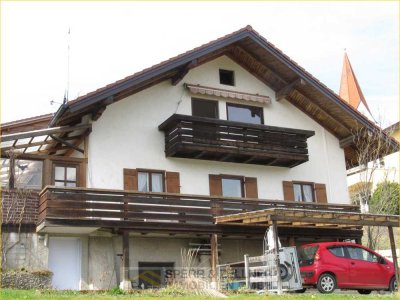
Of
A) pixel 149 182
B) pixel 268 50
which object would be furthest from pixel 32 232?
pixel 268 50

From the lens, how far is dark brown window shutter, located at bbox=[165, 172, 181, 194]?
65.3 ft

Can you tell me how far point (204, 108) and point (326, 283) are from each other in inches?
328

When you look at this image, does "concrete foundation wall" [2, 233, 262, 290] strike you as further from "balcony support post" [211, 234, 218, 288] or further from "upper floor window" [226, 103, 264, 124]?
"upper floor window" [226, 103, 264, 124]

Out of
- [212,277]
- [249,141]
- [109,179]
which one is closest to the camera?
[212,277]

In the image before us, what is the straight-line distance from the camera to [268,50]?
21641 millimetres

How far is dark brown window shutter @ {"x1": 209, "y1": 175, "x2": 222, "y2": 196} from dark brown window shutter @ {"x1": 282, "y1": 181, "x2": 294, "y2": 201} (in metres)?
2.81

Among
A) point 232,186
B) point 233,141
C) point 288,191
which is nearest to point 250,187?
point 232,186

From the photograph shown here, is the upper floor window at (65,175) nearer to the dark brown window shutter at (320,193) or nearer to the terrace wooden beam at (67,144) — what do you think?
the terrace wooden beam at (67,144)

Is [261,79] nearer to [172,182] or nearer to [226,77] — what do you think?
[226,77]

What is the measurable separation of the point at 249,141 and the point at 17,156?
26.3 ft

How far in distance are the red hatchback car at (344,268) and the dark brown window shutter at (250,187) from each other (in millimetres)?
4310

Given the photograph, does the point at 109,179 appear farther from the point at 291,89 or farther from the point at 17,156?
the point at 291,89

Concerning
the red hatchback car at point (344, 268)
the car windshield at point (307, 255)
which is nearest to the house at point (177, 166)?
the car windshield at point (307, 255)

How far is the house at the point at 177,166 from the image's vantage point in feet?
58.3
